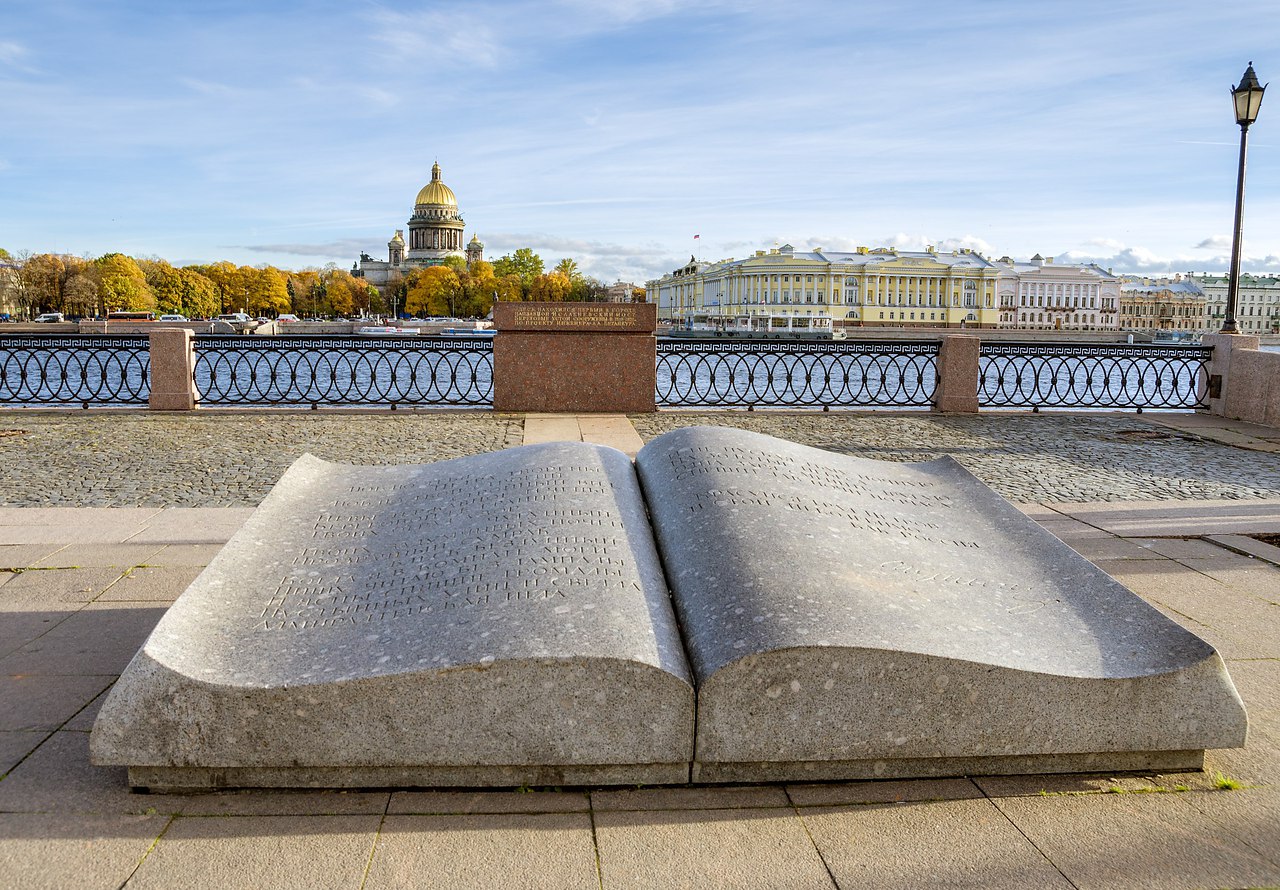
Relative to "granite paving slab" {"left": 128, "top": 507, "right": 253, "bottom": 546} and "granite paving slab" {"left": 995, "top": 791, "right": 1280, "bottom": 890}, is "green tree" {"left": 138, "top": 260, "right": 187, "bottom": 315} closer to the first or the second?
"granite paving slab" {"left": 128, "top": 507, "right": 253, "bottom": 546}

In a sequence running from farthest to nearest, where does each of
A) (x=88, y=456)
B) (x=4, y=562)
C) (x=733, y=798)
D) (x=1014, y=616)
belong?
(x=88, y=456), (x=4, y=562), (x=1014, y=616), (x=733, y=798)

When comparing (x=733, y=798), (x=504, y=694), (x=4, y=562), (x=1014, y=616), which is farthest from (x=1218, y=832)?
(x=4, y=562)

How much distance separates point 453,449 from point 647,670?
7.87 metres

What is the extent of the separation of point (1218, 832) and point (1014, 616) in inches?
29.5

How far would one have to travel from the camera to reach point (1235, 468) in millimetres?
9398

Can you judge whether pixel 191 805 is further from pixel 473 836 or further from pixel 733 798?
pixel 733 798

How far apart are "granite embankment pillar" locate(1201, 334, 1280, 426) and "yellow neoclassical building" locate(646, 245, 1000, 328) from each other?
111955 mm

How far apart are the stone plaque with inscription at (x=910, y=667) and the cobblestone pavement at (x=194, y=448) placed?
508 centimetres

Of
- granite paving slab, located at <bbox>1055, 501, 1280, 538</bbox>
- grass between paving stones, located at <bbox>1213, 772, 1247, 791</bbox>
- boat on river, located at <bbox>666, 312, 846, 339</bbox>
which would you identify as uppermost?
boat on river, located at <bbox>666, 312, 846, 339</bbox>

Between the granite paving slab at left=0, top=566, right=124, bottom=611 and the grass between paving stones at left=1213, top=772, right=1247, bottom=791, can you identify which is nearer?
the grass between paving stones at left=1213, top=772, right=1247, bottom=791

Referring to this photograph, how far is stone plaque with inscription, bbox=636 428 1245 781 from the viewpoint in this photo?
2.50 metres

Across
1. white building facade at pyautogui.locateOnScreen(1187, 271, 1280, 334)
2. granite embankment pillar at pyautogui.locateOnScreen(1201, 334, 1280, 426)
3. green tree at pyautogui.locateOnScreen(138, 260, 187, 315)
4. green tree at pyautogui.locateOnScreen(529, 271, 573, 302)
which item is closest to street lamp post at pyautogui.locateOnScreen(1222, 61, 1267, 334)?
granite embankment pillar at pyautogui.locateOnScreen(1201, 334, 1280, 426)

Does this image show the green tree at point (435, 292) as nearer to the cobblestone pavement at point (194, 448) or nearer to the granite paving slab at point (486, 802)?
the cobblestone pavement at point (194, 448)

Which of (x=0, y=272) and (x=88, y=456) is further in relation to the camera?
(x=0, y=272)
